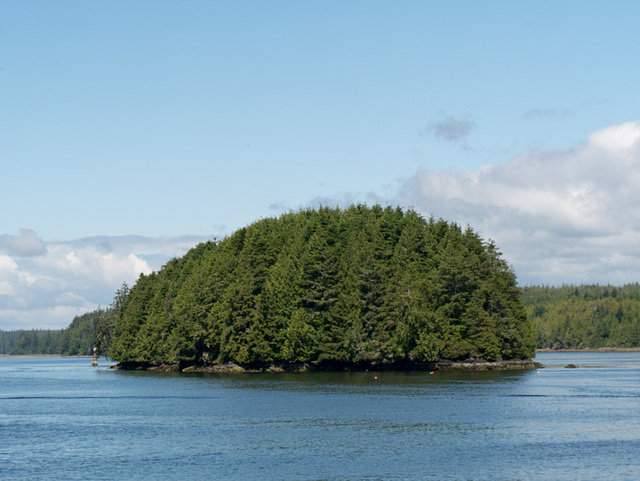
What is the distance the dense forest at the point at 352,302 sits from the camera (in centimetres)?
14562

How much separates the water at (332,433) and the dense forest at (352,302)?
1233 inches

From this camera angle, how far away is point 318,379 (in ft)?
429

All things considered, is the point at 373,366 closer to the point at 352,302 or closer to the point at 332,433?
the point at 352,302

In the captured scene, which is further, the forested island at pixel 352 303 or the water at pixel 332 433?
the forested island at pixel 352 303

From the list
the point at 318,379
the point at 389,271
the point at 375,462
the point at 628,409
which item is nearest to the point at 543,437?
the point at 375,462

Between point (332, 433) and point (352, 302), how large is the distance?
84.4 meters

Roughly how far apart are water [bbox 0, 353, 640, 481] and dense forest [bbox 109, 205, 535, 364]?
3132 cm

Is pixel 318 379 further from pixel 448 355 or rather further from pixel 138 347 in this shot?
pixel 138 347

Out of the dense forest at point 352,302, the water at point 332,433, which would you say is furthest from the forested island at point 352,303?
the water at point 332,433

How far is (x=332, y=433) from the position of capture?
66.1 metres

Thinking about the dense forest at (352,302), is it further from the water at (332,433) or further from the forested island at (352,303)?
the water at (332,433)

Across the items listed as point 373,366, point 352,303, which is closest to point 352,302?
point 352,303

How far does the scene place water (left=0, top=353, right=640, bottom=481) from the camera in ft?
167

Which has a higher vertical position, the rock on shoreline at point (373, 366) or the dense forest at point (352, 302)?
the dense forest at point (352, 302)
